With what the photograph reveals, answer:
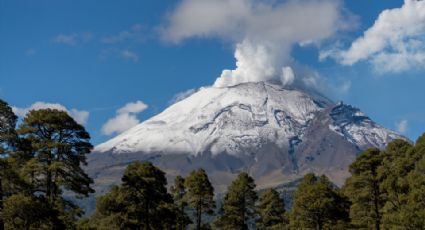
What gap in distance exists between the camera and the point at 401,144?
76.9 m

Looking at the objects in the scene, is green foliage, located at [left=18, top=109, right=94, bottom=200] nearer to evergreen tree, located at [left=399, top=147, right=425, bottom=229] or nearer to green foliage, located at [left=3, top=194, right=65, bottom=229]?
green foliage, located at [left=3, top=194, right=65, bottom=229]

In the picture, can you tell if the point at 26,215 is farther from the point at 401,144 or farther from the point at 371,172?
the point at 401,144

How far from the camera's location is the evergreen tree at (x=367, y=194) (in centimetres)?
7112

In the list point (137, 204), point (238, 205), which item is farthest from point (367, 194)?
point (137, 204)

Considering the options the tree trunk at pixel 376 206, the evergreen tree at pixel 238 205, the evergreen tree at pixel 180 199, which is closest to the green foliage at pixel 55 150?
the evergreen tree at pixel 180 199

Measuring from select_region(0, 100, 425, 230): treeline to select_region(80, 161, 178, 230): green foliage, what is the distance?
109 mm

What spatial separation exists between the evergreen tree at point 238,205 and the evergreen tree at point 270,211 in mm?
6028

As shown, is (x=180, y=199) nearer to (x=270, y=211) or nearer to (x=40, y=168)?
(x=270, y=211)

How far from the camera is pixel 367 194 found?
70.8 m

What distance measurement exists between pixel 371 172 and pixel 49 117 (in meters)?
44.4

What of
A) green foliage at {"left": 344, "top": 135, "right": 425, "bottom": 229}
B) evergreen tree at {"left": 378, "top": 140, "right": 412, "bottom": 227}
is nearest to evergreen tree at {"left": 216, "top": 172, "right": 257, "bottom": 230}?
green foliage at {"left": 344, "top": 135, "right": 425, "bottom": 229}

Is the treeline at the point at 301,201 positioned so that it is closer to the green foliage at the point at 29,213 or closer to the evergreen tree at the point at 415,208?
the evergreen tree at the point at 415,208

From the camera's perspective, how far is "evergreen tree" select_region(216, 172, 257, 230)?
3184 inches

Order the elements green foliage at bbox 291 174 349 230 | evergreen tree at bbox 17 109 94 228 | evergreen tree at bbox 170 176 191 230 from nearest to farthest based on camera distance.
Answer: evergreen tree at bbox 17 109 94 228, green foliage at bbox 291 174 349 230, evergreen tree at bbox 170 176 191 230
